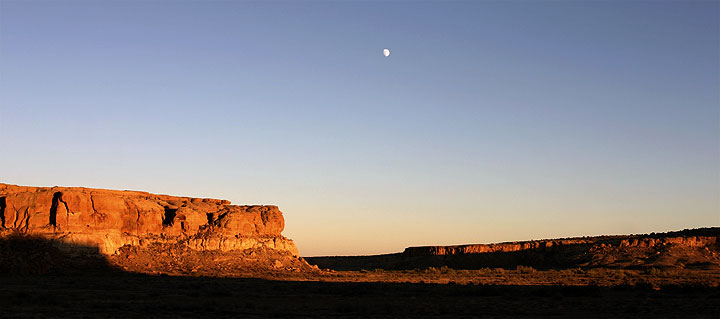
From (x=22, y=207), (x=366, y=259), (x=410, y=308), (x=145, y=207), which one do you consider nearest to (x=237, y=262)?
(x=145, y=207)

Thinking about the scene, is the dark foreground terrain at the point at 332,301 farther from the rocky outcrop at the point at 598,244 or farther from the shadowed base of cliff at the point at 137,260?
the rocky outcrop at the point at 598,244

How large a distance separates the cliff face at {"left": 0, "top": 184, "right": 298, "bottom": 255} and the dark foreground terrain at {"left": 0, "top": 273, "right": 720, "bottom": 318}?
388 inches

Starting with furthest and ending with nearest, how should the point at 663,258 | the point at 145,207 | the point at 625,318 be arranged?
1. the point at 663,258
2. the point at 145,207
3. the point at 625,318

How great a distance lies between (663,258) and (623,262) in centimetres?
396

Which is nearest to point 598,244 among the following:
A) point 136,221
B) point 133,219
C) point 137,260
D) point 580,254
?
point 580,254

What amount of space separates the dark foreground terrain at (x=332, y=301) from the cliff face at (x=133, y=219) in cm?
985

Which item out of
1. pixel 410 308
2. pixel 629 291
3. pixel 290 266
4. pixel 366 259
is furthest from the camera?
pixel 366 259

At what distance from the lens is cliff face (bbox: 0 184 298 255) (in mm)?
50062

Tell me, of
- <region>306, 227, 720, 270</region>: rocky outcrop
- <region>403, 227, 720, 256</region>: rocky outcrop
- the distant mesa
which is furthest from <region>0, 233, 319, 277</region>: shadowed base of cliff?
<region>403, 227, 720, 256</region>: rocky outcrop

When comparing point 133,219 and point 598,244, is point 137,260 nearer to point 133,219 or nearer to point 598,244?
point 133,219

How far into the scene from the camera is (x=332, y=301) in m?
30.3

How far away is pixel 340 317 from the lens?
23.9 metres

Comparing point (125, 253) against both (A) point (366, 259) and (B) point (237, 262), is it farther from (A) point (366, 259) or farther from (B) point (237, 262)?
(A) point (366, 259)

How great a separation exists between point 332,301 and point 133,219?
30594 millimetres
